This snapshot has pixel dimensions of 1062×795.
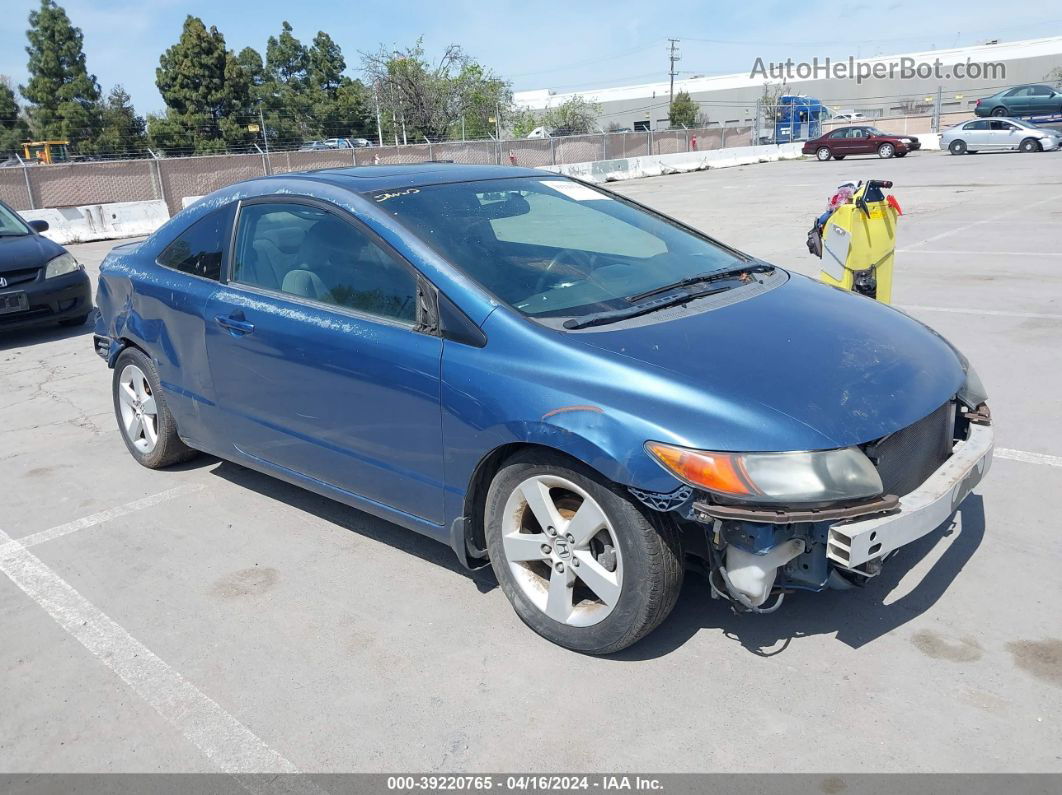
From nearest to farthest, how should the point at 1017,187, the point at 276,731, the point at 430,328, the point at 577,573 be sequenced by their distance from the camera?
the point at 276,731 < the point at 577,573 < the point at 430,328 < the point at 1017,187

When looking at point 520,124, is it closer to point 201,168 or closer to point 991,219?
point 201,168

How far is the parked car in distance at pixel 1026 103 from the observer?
35875 mm

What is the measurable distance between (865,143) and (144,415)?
34605 millimetres

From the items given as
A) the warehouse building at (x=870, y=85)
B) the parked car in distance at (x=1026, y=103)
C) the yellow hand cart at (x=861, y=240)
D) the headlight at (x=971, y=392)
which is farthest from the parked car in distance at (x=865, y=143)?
the headlight at (x=971, y=392)

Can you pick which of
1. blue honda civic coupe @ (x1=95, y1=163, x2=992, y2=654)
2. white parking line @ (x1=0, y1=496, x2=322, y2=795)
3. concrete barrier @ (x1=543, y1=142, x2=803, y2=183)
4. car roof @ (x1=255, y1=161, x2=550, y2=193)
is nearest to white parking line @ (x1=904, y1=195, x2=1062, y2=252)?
car roof @ (x1=255, y1=161, x2=550, y2=193)

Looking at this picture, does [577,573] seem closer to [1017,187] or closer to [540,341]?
[540,341]

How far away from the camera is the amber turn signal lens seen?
8.54 feet

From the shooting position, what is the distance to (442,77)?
51875 mm

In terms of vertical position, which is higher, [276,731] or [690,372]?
[690,372]

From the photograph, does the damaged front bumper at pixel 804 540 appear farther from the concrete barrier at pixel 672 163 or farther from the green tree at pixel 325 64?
the green tree at pixel 325 64

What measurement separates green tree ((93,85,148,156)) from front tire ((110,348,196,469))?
149 ft

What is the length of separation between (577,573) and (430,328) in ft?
3.48

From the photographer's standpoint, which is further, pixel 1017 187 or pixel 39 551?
pixel 1017 187
